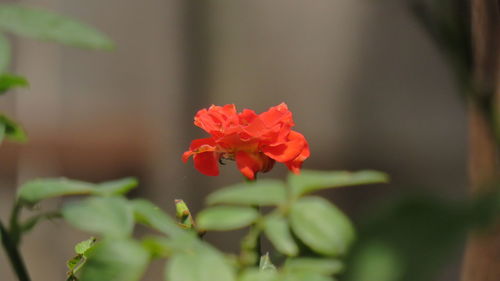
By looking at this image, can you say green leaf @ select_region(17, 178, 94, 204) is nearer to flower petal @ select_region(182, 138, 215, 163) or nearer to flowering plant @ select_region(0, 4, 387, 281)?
flowering plant @ select_region(0, 4, 387, 281)

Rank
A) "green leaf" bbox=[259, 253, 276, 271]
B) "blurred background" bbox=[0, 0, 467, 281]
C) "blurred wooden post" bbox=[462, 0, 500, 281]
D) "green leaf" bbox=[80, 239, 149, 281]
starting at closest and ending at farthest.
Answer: "green leaf" bbox=[80, 239, 149, 281], "green leaf" bbox=[259, 253, 276, 271], "blurred wooden post" bbox=[462, 0, 500, 281], "blurred background" bbox=[0, 0, 467, 281]

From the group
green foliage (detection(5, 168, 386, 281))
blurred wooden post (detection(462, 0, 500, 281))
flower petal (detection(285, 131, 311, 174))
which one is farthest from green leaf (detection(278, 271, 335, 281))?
blurred wooden post (detection(462, 0, 500, 281))

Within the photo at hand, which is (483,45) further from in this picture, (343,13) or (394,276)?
(343,13)

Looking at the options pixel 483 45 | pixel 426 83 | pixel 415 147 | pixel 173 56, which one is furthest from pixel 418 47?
pixel 483 45

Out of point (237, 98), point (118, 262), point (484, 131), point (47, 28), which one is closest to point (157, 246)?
point (118, 262)

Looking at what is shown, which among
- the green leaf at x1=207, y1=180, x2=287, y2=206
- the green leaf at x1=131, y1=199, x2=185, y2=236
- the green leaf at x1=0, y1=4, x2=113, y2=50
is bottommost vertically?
the green leaf at x1=131, y1=199, x2=185, y2=236

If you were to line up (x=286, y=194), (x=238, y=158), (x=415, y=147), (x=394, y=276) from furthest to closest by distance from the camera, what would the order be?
(x=415, y=147) < (x=238, y=158) < (x=286, y=194) < (x=394, y=276)
